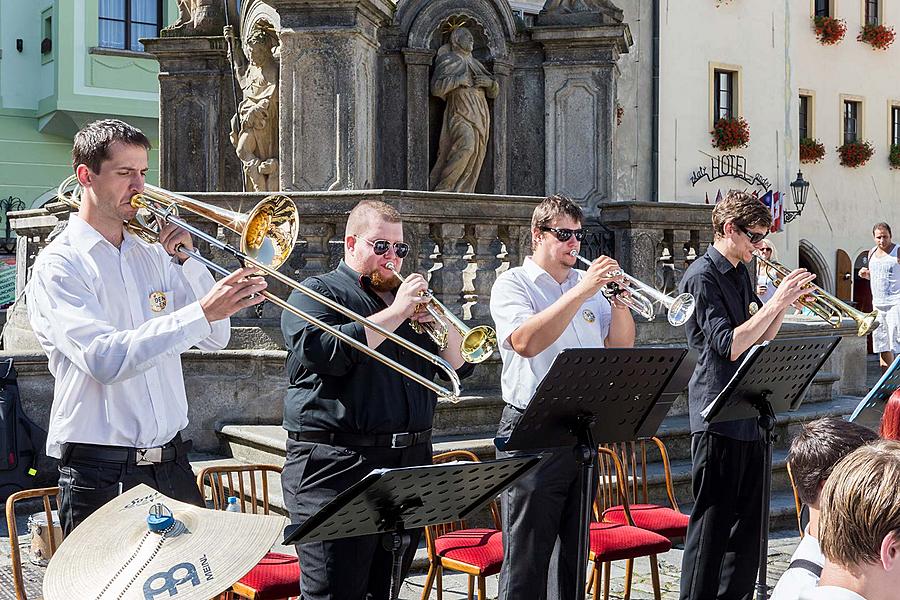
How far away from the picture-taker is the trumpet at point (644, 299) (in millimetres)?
4855

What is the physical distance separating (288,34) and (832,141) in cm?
2154

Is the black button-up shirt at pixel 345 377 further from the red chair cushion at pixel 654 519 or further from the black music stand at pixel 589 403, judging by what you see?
the red chair cushion at pixel 654 519

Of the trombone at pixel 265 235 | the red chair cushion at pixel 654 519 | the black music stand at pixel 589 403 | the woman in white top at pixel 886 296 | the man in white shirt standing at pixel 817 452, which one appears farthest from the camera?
the woman in white top at pixel 886 296

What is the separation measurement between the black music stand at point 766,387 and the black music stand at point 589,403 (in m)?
0.48

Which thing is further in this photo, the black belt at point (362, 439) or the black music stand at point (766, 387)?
the black music stand at point (766, 387)

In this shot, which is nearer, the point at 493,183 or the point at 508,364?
the point at 508,364

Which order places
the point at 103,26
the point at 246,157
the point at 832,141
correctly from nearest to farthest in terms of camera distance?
the point at 246,157, the point at 103,26, the point at 832,141

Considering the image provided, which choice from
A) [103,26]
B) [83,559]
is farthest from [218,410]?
[103,26]

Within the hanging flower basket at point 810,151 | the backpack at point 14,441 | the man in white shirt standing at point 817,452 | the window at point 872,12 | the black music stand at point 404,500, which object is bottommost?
the backpack at point 14,441

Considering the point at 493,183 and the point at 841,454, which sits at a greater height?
the point at 493,183

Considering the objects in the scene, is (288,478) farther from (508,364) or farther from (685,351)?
(685,351)

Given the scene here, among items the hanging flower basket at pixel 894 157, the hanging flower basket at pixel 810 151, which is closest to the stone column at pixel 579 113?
the hanging flower basket at pixel 810 151

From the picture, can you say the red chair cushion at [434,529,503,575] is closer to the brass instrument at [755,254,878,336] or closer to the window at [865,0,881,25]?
the brass instrument at [755,254,878,336]

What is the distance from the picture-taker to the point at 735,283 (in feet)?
18.1
